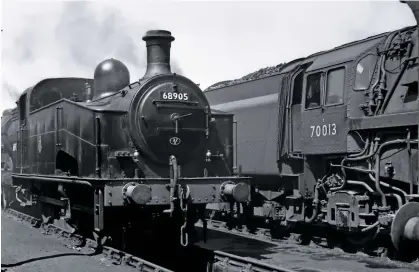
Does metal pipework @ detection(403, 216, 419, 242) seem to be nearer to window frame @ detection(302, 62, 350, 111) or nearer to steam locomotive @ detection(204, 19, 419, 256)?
steam locomotive @ detection(204, 19, 419, 256)

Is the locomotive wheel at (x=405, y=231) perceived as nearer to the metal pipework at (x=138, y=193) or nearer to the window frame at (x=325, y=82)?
the metal pipework at (x=138, y=193)

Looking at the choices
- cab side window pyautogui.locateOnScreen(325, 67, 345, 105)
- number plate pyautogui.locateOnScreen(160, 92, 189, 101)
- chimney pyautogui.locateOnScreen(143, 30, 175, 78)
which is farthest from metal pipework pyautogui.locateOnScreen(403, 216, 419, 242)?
chimney pyautogui.locateOnScreen(143, 30, 175, 78)

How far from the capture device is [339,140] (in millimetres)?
9305

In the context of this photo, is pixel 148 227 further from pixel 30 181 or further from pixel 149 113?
pixel 30 181

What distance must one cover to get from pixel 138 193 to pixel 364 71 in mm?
4338

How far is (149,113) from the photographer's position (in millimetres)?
8734

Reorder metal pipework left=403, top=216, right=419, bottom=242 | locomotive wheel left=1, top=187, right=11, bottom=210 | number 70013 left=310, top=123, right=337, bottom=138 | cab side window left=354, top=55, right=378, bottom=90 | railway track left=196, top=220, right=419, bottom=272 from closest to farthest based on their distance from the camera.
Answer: metal pipework left=403, top=216, right=419, bottom=242 → railway track left=196, top=220, right=419, bottom=272 → cab side window left=354, top=55, right=378, bottom=90 → number 70013 left=310, top=123, right=337, bottom=138 → locomotive wheel left=1, top=187, right=11, bottom=210

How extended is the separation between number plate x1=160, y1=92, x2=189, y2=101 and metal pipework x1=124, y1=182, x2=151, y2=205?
1639 millimetres

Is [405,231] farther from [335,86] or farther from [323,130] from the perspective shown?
[335,86]

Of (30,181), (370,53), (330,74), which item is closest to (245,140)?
(330,74)

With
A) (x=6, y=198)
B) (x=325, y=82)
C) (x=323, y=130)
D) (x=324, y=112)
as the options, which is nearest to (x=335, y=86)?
(x=325, y=82)

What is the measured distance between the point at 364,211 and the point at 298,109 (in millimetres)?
2799

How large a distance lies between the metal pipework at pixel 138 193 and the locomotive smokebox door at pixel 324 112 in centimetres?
345

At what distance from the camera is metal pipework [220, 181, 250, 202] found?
27.9 feet
